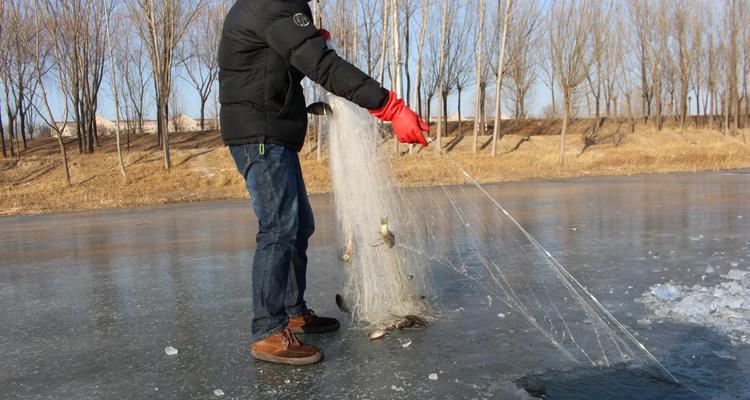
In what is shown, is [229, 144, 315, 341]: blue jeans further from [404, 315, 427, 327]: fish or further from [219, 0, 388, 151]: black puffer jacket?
[404, 315, 427, 327]: fish

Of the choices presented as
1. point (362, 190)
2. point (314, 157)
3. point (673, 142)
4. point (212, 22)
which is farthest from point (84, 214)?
point (673, 142)

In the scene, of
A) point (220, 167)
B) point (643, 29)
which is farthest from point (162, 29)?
point (643, 29)

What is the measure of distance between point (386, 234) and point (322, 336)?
26.8 inches

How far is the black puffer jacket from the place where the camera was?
3051 mm

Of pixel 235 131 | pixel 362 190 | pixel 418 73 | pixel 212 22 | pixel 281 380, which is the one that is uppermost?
pixel 212 22

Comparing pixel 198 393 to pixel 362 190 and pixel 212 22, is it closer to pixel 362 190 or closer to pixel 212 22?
pixel 362 190

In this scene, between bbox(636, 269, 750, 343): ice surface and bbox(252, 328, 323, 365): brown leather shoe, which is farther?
bbox(636, 269, 750, 343): ice surface

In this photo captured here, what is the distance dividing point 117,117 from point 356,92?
24151 mm

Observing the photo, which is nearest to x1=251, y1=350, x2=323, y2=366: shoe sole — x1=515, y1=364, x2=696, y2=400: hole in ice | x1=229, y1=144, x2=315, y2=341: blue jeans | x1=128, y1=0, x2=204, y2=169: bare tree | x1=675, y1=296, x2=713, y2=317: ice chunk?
x1=229, y1=144, x2=315, y2=341: blue jeans

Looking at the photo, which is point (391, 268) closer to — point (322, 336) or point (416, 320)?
point (416, 320)

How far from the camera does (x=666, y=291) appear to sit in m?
4.29

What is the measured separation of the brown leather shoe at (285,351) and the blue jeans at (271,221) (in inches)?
2.2

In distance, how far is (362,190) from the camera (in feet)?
12.2

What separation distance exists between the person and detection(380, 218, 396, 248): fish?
60 centimetres
